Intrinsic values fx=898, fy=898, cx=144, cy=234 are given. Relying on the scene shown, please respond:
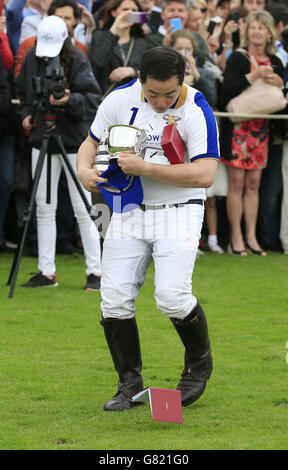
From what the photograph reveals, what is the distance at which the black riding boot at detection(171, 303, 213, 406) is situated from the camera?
502cm

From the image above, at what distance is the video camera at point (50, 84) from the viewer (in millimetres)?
7805

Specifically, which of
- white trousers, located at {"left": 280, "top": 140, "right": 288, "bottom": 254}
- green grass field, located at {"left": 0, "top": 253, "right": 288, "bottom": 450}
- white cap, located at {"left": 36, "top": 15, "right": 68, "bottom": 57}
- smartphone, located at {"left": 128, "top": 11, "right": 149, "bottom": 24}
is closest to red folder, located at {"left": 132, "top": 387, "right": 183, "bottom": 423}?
green grass field, located at {"left": 0, "top": 253, "right": 288, "bottom": 450}

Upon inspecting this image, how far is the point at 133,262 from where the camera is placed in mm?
4980

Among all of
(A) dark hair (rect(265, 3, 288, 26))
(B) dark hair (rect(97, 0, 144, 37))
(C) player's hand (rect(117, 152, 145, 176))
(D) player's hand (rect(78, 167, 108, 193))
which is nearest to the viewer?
(C) player's hand (rect(117, 152, 145, 176))

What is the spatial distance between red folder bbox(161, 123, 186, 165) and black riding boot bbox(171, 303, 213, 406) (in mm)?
852

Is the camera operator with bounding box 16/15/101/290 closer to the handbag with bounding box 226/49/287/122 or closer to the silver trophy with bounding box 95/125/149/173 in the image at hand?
the handbag with bounding box 226/49/287/122

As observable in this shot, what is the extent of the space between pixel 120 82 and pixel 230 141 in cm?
161

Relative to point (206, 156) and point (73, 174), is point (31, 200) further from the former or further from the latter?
point (206, 156)

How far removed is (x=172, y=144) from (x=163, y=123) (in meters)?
0.21

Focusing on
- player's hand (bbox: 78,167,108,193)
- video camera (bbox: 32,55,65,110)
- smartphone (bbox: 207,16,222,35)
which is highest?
player's hand (bbox: 78,167,108,193)

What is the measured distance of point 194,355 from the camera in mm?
5141

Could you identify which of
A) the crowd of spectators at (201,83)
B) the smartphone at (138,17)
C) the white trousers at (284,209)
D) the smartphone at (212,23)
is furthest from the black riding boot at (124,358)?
the smartphone at (212,23)

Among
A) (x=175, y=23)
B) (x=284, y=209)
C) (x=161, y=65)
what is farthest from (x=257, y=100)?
(x=161, y=65)

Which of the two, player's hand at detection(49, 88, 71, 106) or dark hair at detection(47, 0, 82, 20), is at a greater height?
dark hair at detection(47, 0, 82, 20)
